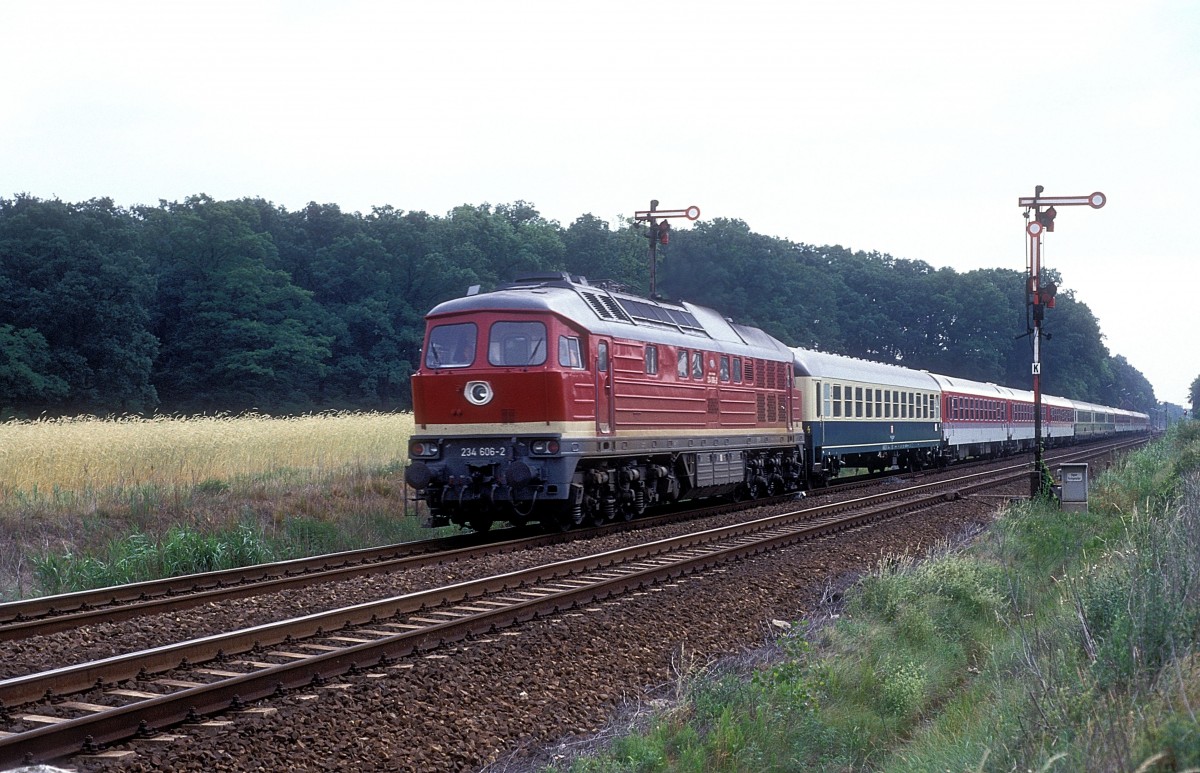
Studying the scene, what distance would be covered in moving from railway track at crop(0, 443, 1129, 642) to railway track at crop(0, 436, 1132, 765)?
2.04m

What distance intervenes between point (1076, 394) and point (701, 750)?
125 meters

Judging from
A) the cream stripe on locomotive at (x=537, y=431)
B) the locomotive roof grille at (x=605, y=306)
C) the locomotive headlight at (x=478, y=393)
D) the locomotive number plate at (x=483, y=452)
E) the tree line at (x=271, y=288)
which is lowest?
the locomotive number plate at (x=483, y=452)

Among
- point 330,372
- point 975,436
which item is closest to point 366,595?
point 975,436

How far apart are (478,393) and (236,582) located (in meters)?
4.86

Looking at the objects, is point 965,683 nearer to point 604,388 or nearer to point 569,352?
point 569,352

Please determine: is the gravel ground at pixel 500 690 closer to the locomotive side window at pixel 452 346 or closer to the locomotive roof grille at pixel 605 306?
the locomotive side window at pixel 452 346

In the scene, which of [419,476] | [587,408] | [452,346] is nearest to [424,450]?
[419,476]

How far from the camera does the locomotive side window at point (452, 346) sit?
16.3m

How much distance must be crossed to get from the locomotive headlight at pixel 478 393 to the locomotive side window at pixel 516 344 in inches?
15.1

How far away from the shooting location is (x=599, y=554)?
1339cm

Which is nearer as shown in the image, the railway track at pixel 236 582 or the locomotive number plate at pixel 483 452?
the railway track at pixel 236 582

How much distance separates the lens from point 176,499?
55.1 ft

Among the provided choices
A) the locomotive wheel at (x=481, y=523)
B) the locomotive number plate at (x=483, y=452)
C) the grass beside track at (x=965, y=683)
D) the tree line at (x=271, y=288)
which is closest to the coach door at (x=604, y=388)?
the locomotive number plate at (x=483, y=452)

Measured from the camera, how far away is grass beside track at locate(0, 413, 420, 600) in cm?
1361
